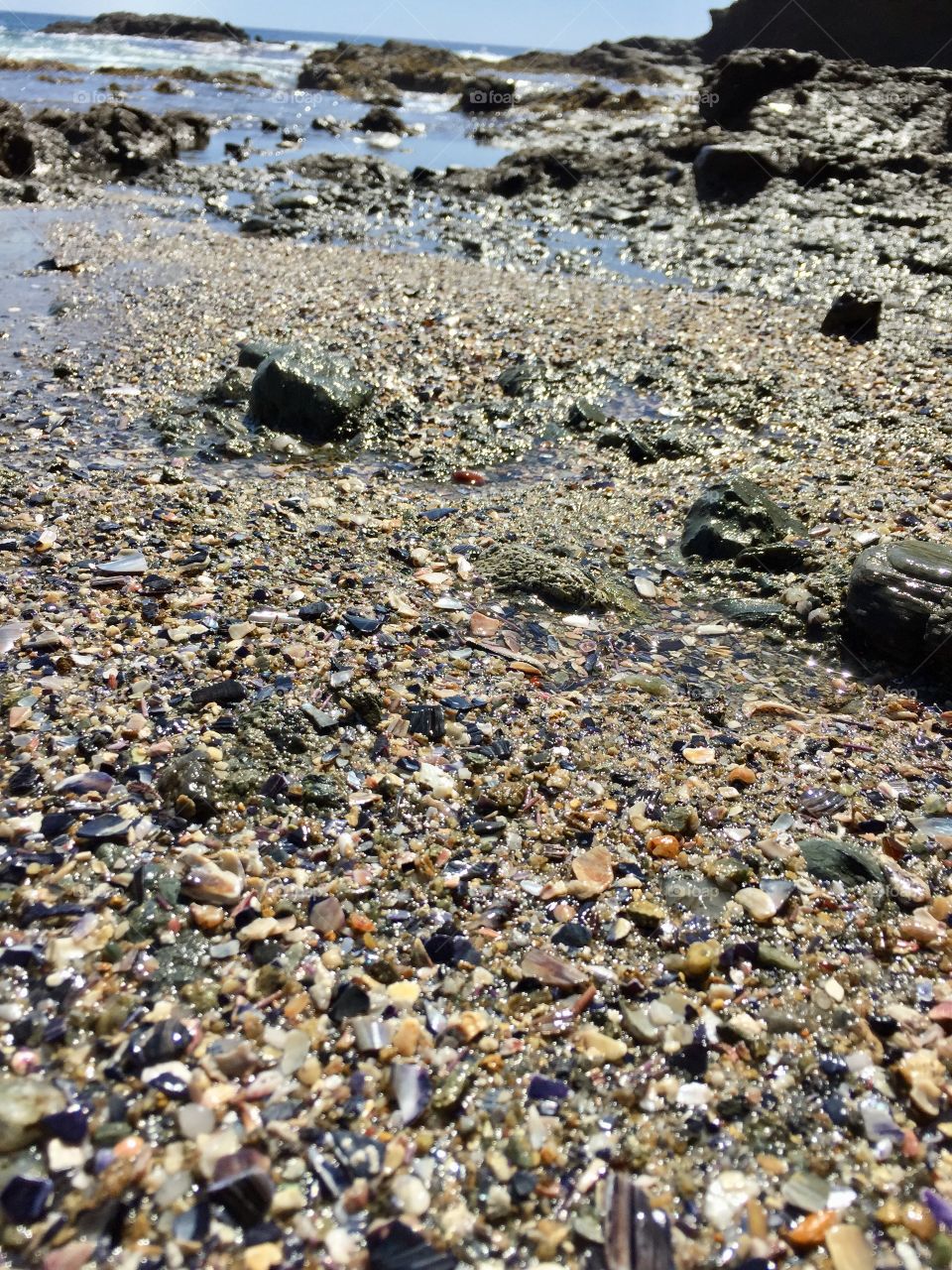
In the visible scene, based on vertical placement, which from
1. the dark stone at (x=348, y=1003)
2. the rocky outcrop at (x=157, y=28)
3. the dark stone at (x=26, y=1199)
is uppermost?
the rocky outcrop at (x=157, y=28)

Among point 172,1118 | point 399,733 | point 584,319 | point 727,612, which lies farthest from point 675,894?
point 584,319

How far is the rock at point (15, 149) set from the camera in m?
15.1

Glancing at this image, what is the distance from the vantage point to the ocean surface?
24.2 meters

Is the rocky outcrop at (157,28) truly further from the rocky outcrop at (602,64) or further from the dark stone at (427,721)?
the dark stone at (427,721)

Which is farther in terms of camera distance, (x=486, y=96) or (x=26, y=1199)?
(x=486, y=96)

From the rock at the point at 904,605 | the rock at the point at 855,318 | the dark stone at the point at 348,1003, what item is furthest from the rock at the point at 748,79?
the dark stone at the point at 348,1003

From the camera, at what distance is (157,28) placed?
86.3 m

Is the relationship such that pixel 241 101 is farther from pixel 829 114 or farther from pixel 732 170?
pixel 732 170

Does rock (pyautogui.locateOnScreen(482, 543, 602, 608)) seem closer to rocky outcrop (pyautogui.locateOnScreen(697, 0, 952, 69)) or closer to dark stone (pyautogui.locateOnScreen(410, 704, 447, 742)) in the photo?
dark stone (pyautogui.locateOnScreen(410, 704, 447, 742))

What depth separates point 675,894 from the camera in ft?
9.23

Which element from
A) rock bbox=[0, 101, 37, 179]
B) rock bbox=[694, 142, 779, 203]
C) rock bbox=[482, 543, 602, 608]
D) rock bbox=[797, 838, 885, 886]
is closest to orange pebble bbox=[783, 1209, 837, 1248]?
rock bbox=[797, 838, 885, 886]

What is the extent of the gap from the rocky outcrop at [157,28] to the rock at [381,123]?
6452 cm

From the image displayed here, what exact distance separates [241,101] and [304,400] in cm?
3595

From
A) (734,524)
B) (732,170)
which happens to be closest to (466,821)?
(734,524)
